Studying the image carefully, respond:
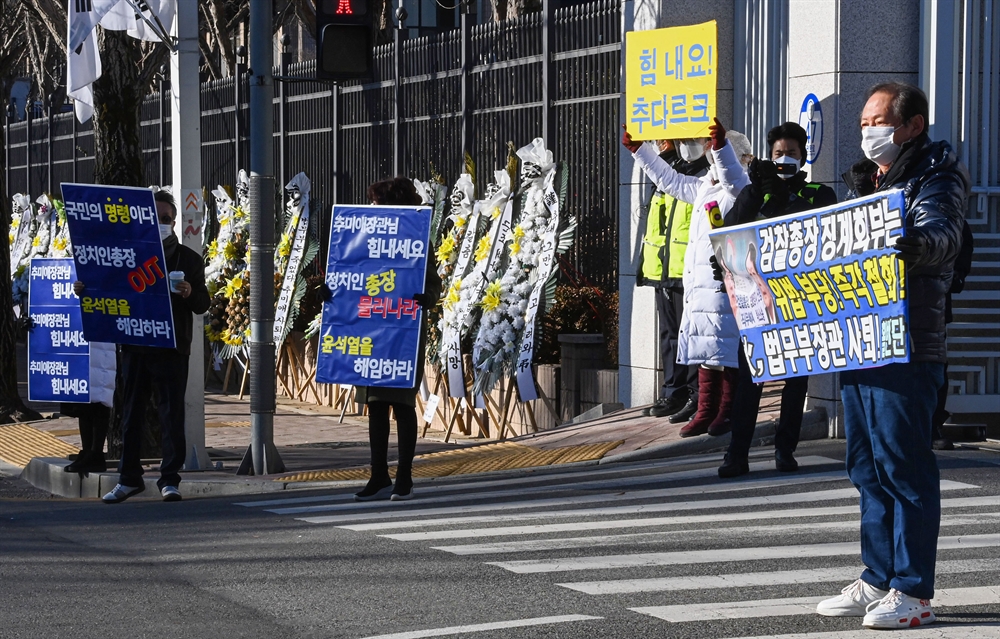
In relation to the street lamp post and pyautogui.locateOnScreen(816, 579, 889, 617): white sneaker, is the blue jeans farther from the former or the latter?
the street lamp post

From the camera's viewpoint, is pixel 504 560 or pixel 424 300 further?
pixel 424 300

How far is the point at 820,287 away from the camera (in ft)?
19.7

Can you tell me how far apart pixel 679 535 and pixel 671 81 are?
5153mm

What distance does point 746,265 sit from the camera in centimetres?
639

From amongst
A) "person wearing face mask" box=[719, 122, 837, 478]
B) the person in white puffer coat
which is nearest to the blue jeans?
"person wearing face mask" box=[719, 122, 837, 478]

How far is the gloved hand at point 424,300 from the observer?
9.88 meters

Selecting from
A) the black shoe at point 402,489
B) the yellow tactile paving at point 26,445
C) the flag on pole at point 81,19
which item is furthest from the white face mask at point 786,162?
the yellow tactile paving at point 26,445

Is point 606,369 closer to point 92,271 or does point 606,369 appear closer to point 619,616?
point 92,271

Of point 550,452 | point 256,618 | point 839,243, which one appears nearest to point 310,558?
point 256,618

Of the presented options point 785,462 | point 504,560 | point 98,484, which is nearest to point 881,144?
point 504,560

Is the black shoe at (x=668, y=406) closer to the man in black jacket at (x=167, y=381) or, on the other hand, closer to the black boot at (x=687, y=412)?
the black boot at (x=687, y=412)

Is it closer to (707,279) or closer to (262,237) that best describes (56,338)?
(262,237)

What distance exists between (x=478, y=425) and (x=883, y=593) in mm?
8729

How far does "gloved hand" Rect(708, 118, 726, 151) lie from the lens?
888cm
